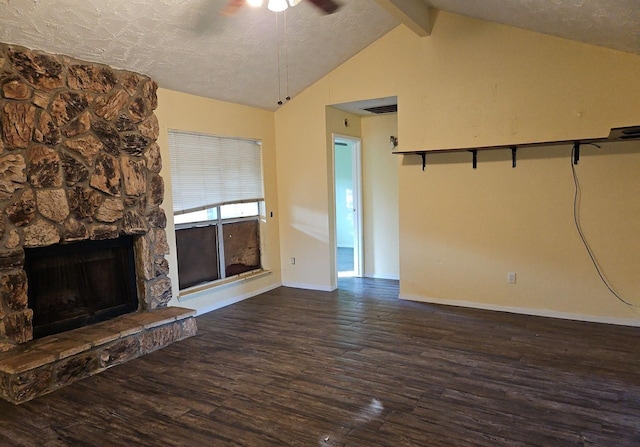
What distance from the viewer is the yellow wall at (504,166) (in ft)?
13.0

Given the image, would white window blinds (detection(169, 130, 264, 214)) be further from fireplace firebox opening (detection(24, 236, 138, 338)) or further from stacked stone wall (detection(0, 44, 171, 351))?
fireplace firebox opening (detection(24, 236, 138, 338))

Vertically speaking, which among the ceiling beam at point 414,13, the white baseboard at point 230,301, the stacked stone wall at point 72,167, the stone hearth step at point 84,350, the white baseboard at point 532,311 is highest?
the ceiling beam at point 414,13

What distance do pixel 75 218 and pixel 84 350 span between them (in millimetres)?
1091

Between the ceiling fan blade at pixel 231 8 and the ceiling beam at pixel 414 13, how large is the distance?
1.18 meters

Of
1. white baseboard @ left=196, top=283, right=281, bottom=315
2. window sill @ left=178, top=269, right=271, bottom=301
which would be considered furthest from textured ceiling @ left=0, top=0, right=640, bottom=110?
white baseboard @ left=196, top=283, right=281, bottom=315

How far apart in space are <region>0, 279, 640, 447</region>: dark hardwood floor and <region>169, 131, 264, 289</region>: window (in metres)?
0.98

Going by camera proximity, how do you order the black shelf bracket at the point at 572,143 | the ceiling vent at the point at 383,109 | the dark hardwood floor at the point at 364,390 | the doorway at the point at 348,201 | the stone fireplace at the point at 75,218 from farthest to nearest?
the doorway at the point at 348,201 → the ceiling vent at the point at 383,109 → the black shelf bracket at the point at 572,143 → the stone fireplace at the point at 75,218 → the dark hardwood floor at the point at 364,390

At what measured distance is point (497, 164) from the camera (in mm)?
4477

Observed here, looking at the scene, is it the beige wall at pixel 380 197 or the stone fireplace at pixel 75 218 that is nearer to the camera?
the stone fireplace at pixel 75 218

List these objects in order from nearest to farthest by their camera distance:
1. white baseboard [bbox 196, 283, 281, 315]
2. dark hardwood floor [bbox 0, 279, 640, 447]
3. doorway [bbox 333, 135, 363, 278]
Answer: dark hardwood floor [bbox 0, 279, 640, 447] < white baseboard [bbox 196, 283, 281, 315] < doorway [bbox 333, 135, 363, 278]

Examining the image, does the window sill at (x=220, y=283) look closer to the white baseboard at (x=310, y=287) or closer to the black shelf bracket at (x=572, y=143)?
the white baseboard at (x=310, y=287)

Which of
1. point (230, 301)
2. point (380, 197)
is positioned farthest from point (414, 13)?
point (230, 301)

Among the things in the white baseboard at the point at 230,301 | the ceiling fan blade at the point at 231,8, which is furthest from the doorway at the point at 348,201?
the ceiling fan blade at the point at 231,8

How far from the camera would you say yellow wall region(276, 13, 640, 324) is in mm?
3949
